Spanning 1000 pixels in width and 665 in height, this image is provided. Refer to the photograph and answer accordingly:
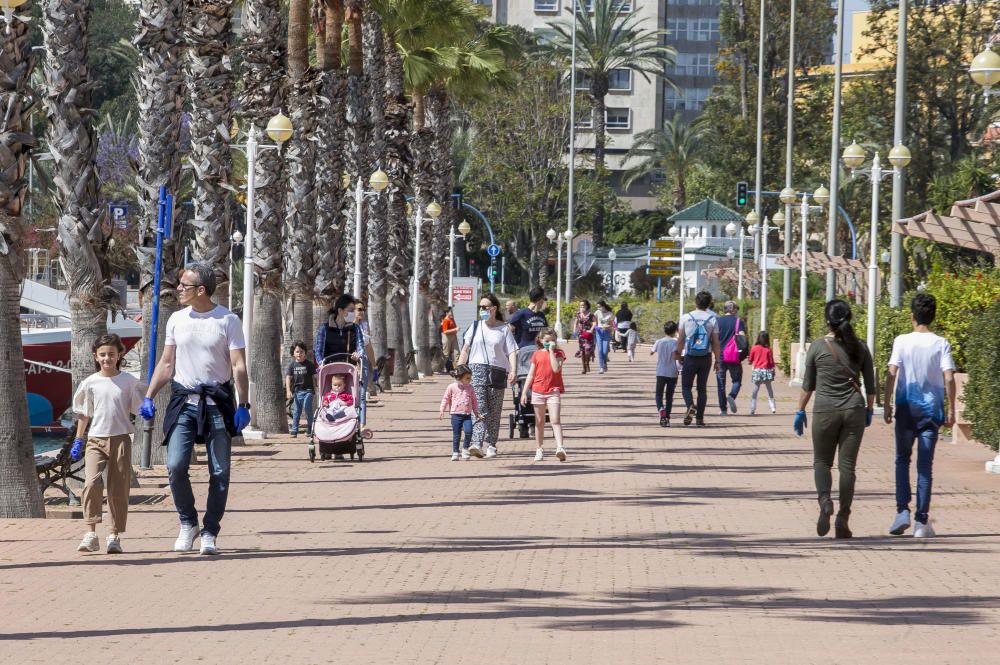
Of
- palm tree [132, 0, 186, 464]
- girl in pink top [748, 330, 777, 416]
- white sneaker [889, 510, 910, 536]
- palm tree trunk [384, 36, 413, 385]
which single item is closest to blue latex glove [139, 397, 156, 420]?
white sneaker [889, 510, 910, 536]

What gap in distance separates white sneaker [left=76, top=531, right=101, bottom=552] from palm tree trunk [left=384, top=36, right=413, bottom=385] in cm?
2639

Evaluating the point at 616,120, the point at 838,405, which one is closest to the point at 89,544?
the point at 838,405

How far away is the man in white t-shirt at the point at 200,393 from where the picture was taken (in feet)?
34.9

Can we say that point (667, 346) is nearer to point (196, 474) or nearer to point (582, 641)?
point (196, 474)

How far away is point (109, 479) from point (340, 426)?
7757 mm

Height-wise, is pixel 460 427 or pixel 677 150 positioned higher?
pixel 677 150

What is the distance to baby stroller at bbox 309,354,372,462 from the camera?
18453 mm

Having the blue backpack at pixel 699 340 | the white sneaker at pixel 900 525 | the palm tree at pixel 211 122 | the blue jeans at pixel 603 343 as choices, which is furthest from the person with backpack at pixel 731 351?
the blue jeans at pixel 603 343

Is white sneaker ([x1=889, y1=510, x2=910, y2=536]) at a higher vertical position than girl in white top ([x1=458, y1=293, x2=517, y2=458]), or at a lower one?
lower

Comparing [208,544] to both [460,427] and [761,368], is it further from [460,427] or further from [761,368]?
[761,368]

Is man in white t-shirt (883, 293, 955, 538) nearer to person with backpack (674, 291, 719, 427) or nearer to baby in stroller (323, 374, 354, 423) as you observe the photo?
baby in stroller (323, 374, 354, 423)

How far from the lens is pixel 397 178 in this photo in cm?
3756

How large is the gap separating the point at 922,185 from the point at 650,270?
1451 inches

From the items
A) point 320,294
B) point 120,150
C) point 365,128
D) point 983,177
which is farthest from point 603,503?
point 120,150
